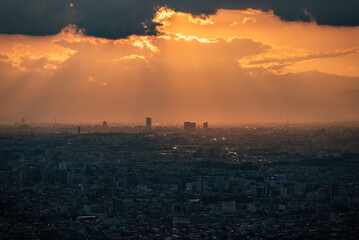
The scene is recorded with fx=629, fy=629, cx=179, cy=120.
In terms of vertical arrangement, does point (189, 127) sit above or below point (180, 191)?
above

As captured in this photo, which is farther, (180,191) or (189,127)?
(189,127)

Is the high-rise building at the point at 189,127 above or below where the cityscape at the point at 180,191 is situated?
above

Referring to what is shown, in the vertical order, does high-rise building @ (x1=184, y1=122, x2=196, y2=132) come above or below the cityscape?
above

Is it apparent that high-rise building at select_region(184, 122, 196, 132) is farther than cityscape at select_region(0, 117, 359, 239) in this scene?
Yes

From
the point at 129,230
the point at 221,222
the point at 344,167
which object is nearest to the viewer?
the point at 129,230

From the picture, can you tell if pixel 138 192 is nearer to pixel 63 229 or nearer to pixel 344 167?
pixel 63 229

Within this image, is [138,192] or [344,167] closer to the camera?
[138,192]

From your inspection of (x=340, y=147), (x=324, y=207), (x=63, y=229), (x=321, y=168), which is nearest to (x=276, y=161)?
(x=321, y=168)

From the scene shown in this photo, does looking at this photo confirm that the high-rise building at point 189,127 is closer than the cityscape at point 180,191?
No
